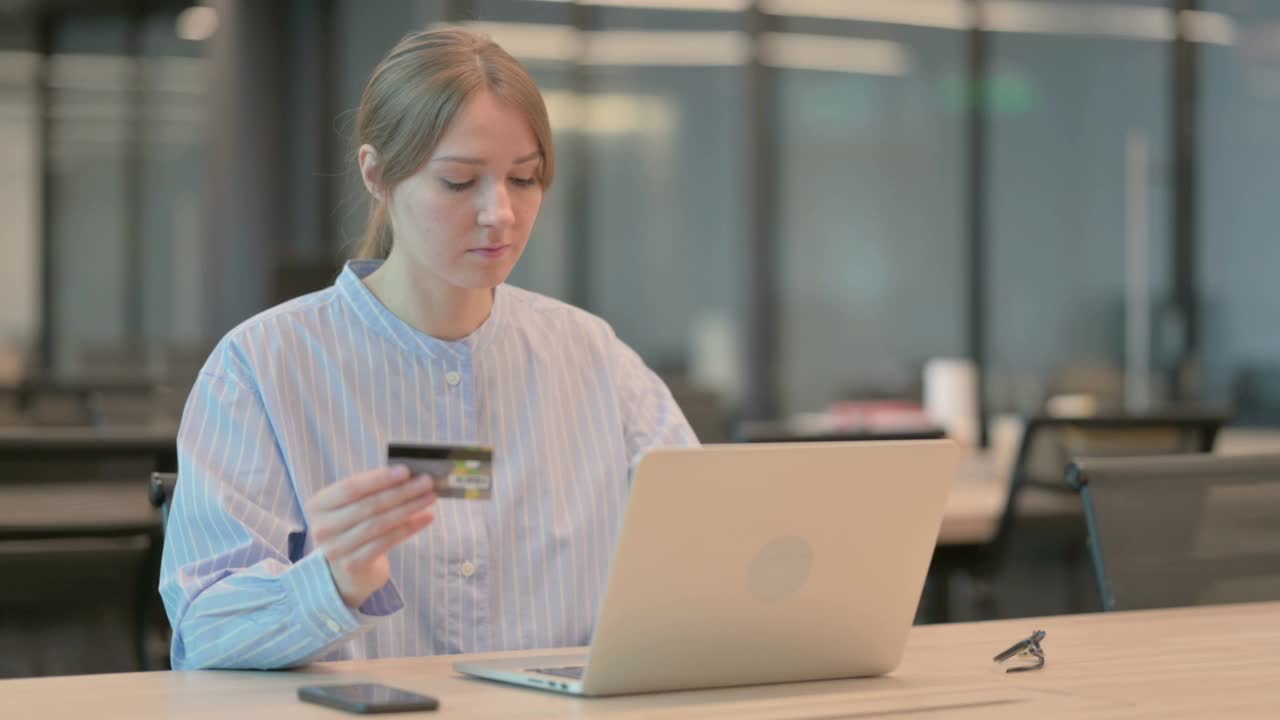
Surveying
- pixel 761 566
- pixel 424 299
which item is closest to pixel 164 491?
pixel 424 299

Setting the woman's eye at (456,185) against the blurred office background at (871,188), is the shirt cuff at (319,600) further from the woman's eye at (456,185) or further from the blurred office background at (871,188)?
the blurred office background at (871,188)

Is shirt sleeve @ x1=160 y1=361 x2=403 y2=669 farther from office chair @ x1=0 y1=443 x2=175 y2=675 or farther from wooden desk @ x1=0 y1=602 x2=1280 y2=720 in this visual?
office chair @ x1=0 y1=443 x2=175 y2=675

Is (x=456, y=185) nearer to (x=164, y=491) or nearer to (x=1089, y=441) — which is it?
(x=164, y=491)

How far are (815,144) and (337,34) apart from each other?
274cm

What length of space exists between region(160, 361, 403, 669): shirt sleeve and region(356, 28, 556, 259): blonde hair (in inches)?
12.2

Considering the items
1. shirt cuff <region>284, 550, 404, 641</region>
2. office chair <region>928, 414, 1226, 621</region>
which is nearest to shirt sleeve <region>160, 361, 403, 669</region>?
shirt cuff <region>284, 550, 404, 641</region>

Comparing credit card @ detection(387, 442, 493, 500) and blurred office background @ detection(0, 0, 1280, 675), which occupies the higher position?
blurred office background @ detection(0, 0, 1280, 675)

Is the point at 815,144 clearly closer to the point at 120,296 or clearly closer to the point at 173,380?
the point at 173,380

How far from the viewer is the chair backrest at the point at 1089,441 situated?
3.78 metres

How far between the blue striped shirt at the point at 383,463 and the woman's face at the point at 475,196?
123mm

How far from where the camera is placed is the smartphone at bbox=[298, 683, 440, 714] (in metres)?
1.40

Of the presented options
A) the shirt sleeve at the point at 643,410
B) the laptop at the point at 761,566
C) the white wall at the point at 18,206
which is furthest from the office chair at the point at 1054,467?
the white wall at the point at 18,206

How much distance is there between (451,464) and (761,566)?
291mm

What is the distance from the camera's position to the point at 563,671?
5.09 feet
